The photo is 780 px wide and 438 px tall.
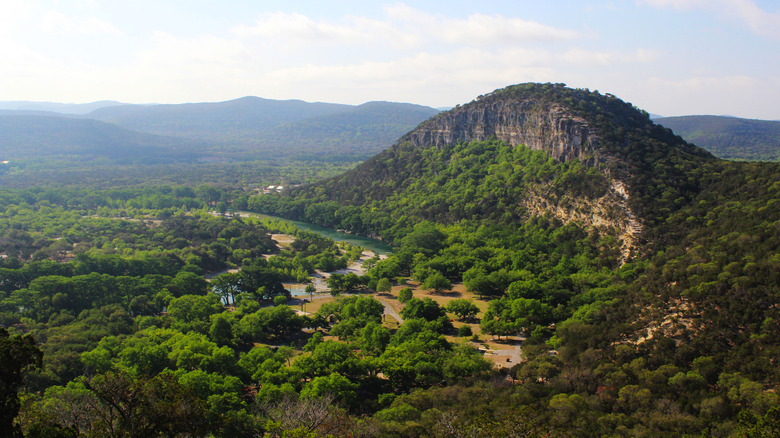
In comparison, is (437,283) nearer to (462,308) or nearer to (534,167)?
(462,308)

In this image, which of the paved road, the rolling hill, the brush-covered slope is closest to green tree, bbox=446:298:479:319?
the rolling hill

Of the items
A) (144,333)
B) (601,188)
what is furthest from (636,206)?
(144,333)

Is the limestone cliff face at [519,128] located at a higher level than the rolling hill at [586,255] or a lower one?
higher

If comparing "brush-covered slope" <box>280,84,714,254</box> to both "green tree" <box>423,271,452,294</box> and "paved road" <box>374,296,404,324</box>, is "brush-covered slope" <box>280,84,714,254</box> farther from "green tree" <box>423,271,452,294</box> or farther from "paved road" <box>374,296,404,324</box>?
"paved road" <box>374,296,404,324</box>

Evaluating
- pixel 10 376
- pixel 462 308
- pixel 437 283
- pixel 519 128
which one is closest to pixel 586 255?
pixel 437 283

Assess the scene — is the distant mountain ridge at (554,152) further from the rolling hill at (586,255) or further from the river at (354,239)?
the river at (354,239)

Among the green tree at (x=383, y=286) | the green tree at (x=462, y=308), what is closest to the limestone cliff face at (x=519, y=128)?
the green tree at (x=462, y=308)
